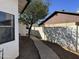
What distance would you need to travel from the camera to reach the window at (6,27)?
7.68 metres

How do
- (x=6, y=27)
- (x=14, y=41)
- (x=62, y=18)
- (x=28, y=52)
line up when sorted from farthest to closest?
(x=62, y=18), (x=28, y=52), (x=14, y=41), (x=6, y=27)

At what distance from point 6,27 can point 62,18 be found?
501 inches

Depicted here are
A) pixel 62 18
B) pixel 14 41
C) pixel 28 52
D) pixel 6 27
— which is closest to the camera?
pixel 6 27

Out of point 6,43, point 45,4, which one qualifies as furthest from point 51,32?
point 6,43

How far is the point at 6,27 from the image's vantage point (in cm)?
833

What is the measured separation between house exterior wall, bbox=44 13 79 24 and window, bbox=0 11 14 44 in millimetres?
8720

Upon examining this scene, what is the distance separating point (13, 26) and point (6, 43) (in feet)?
4.88

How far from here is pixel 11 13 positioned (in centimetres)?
875

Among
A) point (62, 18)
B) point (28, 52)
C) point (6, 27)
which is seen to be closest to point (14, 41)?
point (6, 27)

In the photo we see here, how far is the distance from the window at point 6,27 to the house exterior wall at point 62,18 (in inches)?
343

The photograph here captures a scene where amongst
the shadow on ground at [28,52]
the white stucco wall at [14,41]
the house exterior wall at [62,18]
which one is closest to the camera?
the white stucco wall at [14,41]

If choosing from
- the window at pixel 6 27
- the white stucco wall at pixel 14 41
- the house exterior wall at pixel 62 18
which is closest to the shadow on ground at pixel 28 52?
the white stucco wall at pixel 14 41

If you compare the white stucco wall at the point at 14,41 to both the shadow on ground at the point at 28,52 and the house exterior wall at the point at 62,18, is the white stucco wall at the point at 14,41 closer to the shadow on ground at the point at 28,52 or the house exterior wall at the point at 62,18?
the shadow on ground at the point at 28,52

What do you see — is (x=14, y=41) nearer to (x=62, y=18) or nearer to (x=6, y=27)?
(x=6, y=27)
